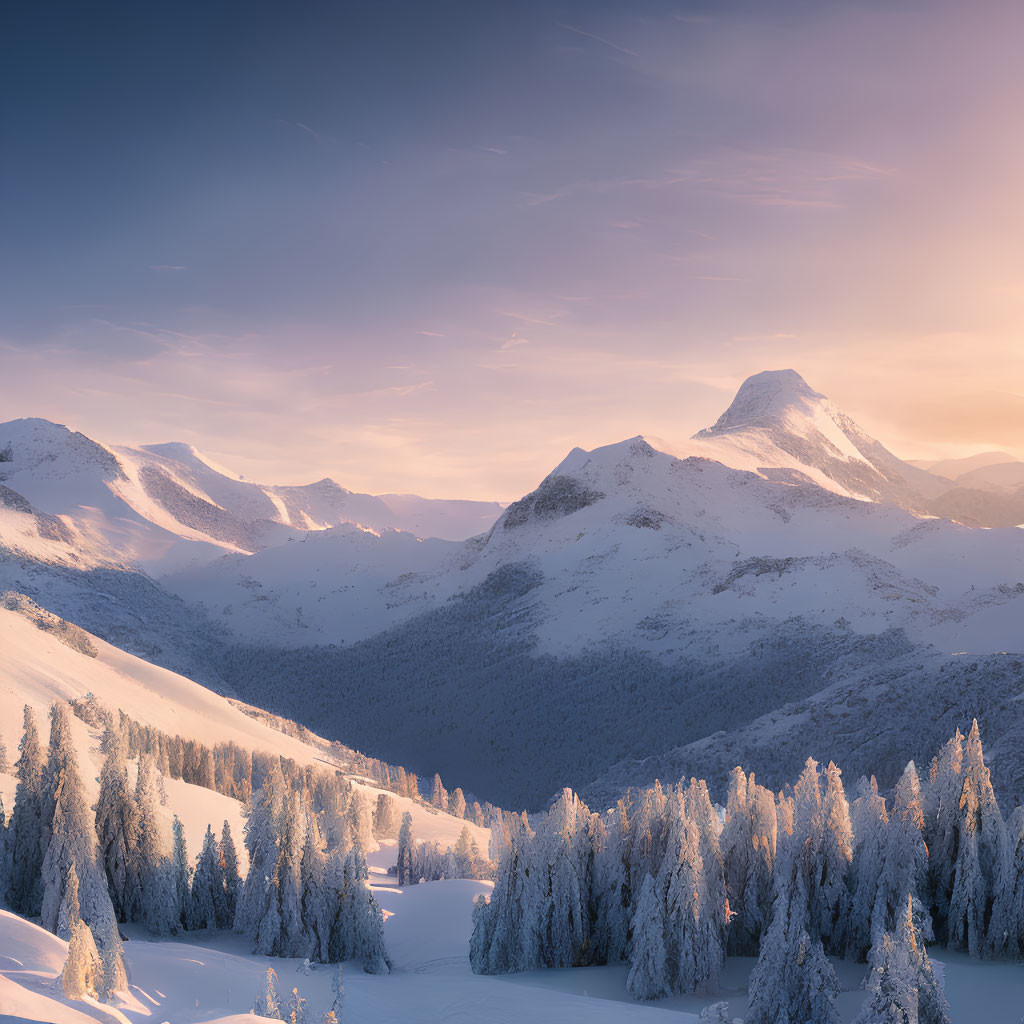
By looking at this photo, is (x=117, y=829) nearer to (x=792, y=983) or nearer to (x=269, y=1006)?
(x=269, y=1006)

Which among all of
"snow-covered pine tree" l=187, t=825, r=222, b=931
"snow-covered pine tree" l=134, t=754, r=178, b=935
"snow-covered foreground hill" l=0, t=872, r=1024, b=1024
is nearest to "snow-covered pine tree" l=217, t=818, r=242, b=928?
"snow-covered pine tree" l=187, t=825, r=222, b=931

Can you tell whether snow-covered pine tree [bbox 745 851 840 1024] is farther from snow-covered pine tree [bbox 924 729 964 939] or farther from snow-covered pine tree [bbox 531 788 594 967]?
snow-covered pine tree [bbox 531 788 594 967]

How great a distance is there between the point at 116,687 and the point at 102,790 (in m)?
43.2

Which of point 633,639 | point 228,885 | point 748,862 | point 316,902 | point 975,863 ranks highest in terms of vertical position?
point 633,639

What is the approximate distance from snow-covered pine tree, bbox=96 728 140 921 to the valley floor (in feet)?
5.49

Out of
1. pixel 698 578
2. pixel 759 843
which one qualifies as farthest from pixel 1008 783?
pixel 698 578

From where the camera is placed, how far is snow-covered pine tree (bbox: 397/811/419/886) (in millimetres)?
55562

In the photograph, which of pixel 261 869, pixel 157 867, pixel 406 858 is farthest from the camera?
pixel 406 858

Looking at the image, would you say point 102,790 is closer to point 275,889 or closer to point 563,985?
A: point 275,889

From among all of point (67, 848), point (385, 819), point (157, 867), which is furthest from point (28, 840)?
point (385, 819)

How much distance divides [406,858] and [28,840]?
30.4m

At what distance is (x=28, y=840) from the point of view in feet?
98.9

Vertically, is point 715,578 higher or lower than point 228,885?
higher

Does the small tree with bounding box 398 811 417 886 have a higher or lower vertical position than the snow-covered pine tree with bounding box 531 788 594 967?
lower
